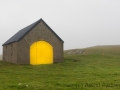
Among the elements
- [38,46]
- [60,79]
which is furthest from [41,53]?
[60,79]

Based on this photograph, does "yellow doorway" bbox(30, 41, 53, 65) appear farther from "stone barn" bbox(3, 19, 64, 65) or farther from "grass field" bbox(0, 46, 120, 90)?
"grass field" bbox(0, 46, 120, 90)

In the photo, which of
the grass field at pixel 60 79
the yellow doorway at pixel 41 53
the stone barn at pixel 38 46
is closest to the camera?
the grass field at pixel 60 79

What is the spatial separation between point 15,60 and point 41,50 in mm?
4726

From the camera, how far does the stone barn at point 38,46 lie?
110 feet

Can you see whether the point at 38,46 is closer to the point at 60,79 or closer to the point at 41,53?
the point at 41,53

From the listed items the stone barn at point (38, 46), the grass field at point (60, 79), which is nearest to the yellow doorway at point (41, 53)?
the stone barn at point (38, 46)

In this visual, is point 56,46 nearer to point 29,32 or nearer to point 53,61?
point 53,61

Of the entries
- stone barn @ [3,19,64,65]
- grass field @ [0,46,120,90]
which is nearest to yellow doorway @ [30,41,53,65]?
stone barn @ [3,19,64,65]

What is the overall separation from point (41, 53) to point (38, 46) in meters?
1.32

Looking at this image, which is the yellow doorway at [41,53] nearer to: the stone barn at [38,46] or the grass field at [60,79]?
the stone barn at [38,46]

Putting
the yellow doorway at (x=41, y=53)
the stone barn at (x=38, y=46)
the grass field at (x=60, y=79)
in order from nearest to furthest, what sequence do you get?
the grass field at (x=60, y=79) → the stone barn at (x=38, y=46) → the yellow doorway at (x=41, y=53)

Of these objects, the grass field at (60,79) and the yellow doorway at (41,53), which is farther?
the yellow doorway at (41,53)

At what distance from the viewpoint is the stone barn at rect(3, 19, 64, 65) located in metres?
33.5

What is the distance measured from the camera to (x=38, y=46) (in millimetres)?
Result: 34688
